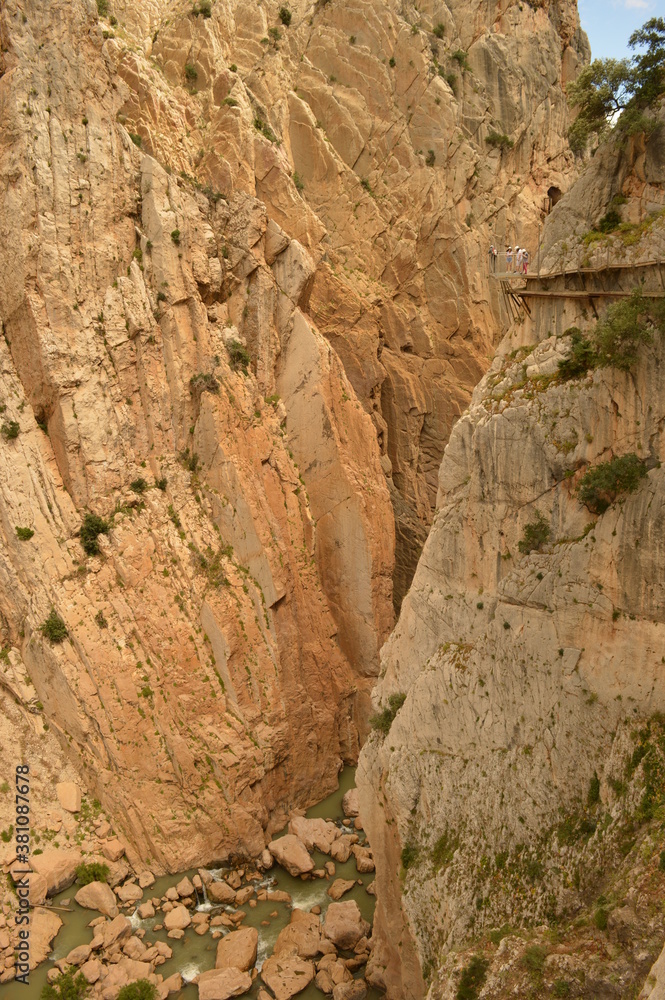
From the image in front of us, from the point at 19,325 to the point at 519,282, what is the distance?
17834 mm

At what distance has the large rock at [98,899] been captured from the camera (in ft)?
77.0

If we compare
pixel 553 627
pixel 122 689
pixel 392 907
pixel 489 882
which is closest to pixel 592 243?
pixel 553 627

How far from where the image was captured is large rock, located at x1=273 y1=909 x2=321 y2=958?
22.2m

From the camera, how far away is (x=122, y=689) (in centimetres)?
2570

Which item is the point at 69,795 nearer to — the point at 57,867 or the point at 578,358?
the point at 57,867

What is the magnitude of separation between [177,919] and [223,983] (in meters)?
3.01

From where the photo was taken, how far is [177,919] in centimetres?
2341

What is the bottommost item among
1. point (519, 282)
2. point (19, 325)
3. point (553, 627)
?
point (553, 627)

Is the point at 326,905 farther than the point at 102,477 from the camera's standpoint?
No

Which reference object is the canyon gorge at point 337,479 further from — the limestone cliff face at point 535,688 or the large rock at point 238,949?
the large rock at point 238,949

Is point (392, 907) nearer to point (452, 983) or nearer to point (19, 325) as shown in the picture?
point (452, 983)

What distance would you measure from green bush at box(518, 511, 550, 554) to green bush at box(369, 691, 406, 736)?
5.41 meters

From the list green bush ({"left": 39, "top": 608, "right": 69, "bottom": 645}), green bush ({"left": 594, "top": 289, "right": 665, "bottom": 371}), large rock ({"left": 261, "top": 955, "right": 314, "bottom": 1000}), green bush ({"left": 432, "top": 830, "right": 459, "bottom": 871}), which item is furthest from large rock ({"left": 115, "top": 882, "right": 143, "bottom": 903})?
green bush ({"left": 594, "top": 289, "right": 665, "bottom": 371})

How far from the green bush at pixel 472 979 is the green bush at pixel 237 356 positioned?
22.2 metres
